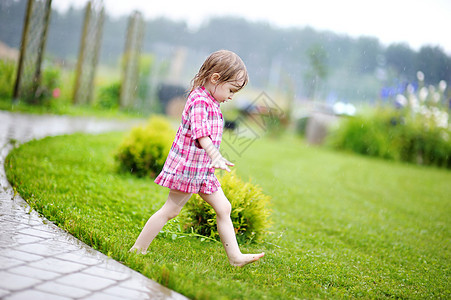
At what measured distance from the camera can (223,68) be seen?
109 inches

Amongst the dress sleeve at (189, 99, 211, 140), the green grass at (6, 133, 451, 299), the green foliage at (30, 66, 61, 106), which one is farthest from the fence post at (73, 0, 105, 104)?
the dress sleeve at (189, 99, 211, 140)

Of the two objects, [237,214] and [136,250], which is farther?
[237,214]

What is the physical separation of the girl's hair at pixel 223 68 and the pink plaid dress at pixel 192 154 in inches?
4.0

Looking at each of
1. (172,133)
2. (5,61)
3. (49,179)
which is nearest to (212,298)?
(49,179)

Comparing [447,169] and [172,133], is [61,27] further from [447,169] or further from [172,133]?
[447,169]

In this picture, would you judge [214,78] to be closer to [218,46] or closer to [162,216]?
[162,216]

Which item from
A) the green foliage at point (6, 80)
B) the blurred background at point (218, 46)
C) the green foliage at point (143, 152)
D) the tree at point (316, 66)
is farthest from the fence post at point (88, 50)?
the tree at point (316, 66)

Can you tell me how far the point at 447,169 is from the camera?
40.7 ft

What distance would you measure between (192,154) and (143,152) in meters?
3.06

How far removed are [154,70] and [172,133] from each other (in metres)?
12.3

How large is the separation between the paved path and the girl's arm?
742 millimetres

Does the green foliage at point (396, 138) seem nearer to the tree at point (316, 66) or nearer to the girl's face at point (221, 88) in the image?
the tree at point (316, 66)

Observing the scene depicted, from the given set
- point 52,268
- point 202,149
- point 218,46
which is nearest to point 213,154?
point 202,149

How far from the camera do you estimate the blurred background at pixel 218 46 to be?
11.7m
